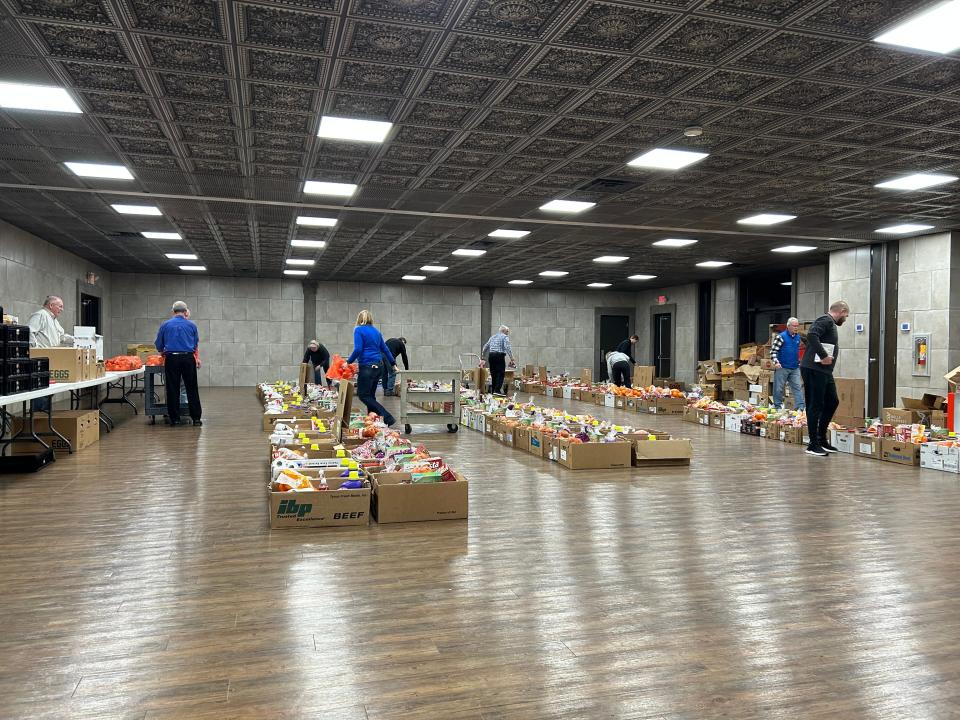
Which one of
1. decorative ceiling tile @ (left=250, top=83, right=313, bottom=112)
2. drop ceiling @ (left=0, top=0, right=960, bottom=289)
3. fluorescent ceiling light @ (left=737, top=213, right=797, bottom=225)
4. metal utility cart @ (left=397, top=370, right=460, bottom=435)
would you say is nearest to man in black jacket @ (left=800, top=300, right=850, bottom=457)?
drop ceiling @ (left=0, top=0, right=960, bottom=289)

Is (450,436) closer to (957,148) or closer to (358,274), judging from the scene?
(957,148)

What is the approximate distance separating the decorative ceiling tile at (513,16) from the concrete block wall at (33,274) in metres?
10.2

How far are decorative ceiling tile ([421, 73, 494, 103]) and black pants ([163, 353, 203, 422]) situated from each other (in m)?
5.39

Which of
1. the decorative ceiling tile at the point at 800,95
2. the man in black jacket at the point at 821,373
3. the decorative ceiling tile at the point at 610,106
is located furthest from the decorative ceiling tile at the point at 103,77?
the man in black jacket at the point at 821,373

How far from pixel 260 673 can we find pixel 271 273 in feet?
57.5

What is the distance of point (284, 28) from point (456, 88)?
1438 mm

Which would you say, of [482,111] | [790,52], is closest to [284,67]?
[482,111]

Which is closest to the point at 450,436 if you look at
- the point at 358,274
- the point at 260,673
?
the point at 260,673

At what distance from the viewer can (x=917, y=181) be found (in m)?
7.99

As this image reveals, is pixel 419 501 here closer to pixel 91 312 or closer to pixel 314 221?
pixel 314 221

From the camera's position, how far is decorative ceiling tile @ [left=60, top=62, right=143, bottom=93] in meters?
4.93

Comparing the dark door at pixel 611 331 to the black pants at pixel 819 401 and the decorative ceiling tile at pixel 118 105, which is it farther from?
the decorative ceiling tile at pixel 118 105

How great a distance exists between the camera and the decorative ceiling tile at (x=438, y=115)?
5703 mm

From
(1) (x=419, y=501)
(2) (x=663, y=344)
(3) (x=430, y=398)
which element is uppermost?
(2) (x=663, y=344)
